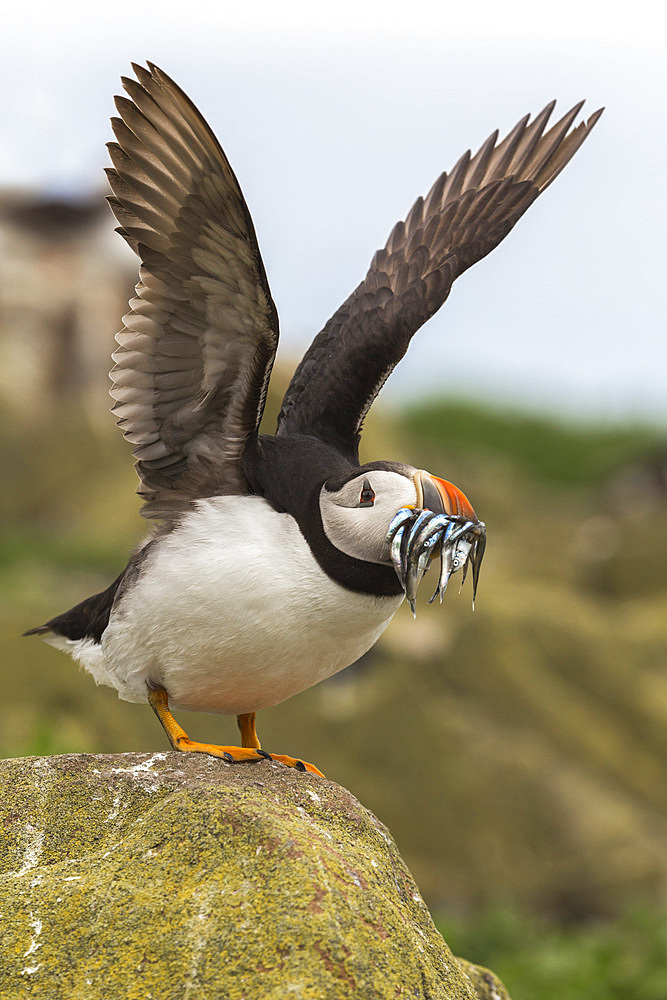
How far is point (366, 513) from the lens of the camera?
4.40 m

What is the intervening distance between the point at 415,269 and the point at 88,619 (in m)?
2.40

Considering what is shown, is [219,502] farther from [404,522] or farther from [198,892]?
[198,892]

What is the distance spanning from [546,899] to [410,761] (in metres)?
1.72

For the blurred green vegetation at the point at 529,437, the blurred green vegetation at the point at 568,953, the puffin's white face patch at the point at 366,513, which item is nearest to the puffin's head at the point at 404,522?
the puffin's white face patch at the point at 366,513

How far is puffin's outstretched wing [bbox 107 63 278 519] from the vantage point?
4.42 metres

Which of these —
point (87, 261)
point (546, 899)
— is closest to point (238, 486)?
point (546, 899)

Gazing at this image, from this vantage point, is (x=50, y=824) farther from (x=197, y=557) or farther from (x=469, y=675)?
→ (x=469, y=675)

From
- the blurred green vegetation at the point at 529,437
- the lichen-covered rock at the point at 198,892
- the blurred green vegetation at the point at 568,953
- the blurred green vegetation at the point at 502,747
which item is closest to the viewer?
the lichen-covered rock at the point at 198,892

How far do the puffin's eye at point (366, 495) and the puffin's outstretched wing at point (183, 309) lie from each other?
654 millimetres

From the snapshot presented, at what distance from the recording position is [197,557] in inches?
183

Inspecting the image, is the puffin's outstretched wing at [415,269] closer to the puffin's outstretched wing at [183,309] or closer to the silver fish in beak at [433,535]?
the puffin's outstretched wing at [183,309]

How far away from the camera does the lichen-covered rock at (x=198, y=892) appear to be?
344 centimetres

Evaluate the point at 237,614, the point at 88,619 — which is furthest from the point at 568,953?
the point at 237,614

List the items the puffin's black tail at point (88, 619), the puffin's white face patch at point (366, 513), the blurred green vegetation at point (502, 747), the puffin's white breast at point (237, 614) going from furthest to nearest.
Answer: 1. the blurred green vegetation at point (502, 747)
2. the puffin's black tail at point (88, 619)
3. the puffin's white breast at point (237, 614)
4. the puffin's white face patch at point (366, 513)
